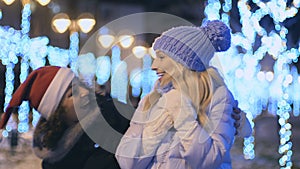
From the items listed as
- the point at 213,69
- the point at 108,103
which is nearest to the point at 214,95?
the point at 213,69

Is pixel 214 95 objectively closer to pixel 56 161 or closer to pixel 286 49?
pixel 56 161

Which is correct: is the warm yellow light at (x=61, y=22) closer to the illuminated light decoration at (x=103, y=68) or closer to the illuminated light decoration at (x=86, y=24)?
the illuminated light decoration at (x=86, y=24)

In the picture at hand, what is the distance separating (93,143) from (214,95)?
0.58 m

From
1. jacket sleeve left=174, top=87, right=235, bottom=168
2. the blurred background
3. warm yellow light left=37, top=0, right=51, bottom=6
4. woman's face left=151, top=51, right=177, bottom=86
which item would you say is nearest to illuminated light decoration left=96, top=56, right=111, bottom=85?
the blurred background

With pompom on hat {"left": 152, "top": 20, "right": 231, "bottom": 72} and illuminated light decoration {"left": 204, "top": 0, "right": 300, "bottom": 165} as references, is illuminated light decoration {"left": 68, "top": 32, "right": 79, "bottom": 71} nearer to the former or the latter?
illuminated light decoration {"left": 204, "top": 0, "right": 300, "bottom": 165}

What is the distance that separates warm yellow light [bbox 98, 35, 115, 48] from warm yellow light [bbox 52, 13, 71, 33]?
27 centimetres

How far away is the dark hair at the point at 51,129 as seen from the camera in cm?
168

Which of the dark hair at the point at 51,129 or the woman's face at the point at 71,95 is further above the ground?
the woman's face at the point at 71,95

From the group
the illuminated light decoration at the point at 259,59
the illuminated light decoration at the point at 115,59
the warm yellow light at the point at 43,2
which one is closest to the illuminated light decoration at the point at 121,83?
the illuminated light decoration at the point at 115,59

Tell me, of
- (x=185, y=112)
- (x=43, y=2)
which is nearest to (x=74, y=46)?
(x=43, y=2)

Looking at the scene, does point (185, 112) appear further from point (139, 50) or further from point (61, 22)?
point (61, 22)

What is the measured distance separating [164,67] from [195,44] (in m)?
0.11

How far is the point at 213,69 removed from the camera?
55.1 inches

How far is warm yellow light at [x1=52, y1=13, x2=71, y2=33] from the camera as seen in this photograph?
2217 millimetres
